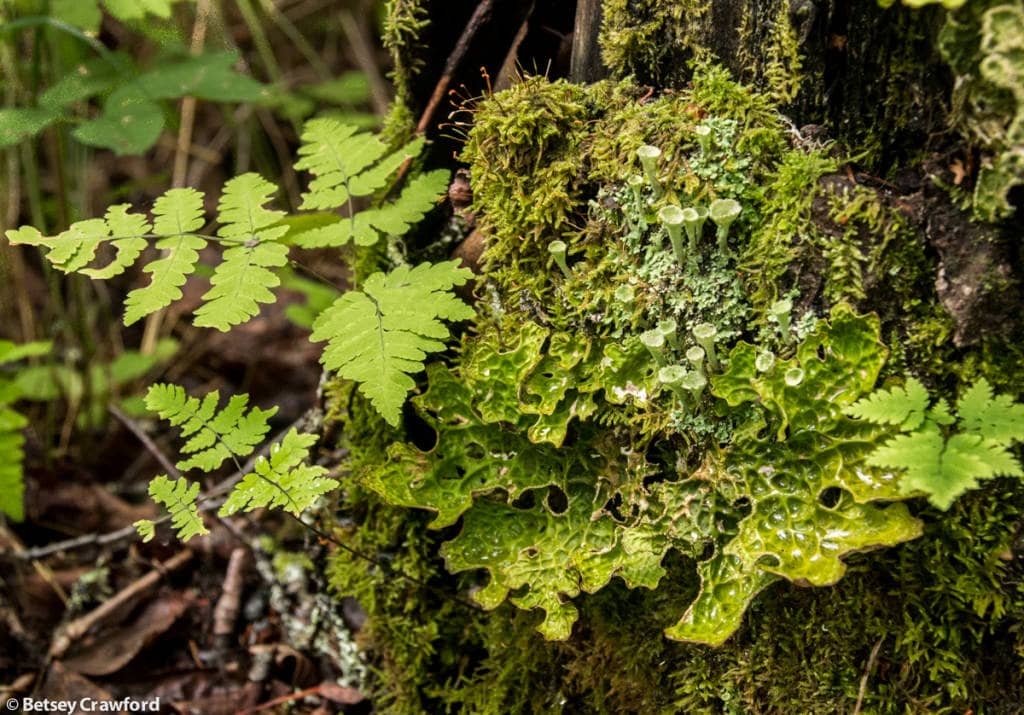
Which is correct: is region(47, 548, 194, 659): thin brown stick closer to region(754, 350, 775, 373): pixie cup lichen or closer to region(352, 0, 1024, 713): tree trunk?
region(352, 0, 1024, 713): tree trunk

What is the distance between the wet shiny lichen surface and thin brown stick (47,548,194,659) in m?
1.73

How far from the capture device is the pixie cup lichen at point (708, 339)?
2074 mm

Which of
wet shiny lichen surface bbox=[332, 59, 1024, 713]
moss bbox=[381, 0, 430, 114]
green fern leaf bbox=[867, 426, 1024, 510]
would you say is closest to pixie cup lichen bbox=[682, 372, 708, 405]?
wet shiny lichen surface bbox=[332, 59, 1024, 713]

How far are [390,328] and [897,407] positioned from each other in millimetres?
1375

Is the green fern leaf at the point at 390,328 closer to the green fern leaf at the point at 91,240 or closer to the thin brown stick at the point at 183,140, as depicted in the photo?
the green fern leaf at the point at 91,240

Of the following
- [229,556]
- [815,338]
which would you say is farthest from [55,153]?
[815,338]

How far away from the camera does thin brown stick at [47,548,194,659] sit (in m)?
3.28

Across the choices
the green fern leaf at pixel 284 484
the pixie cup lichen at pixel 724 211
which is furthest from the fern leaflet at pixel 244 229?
the pixie cup lichen at pixel 724 211

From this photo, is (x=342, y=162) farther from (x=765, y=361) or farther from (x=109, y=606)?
(x=109, y=606)

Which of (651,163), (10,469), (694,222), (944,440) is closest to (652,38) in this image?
(651,163)

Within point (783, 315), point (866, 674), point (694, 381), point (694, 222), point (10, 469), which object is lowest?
point (10, 469)

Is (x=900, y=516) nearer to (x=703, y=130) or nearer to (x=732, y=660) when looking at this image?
(x=732, y=660)

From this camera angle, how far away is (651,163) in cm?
218

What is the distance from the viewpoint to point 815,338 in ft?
6.70
